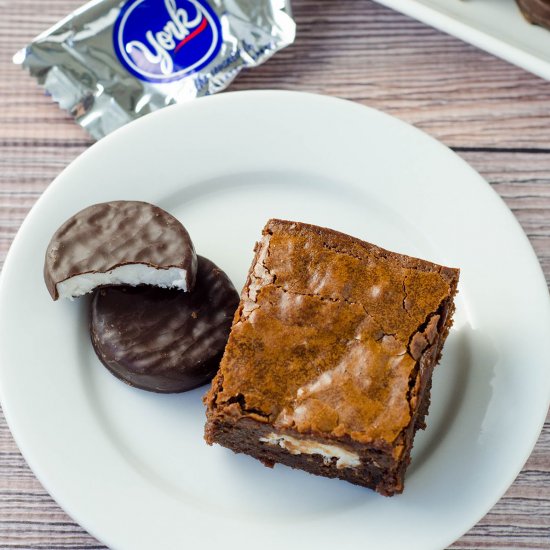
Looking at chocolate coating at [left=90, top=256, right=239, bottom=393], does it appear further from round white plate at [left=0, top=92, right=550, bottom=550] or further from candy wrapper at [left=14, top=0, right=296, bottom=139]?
candy wrapper at [left=14, top=0, right=296, bottom=139]

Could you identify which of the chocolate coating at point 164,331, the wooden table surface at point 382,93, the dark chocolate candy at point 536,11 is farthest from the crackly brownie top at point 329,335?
the dark chocolate candy at point 536,11

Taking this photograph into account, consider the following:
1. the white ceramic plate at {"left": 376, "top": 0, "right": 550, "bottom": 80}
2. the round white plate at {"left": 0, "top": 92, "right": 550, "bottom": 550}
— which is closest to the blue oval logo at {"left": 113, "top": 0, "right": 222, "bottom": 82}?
the round white plate at {"left": 0, "top": 92, "right": 550, "bottom": 550}

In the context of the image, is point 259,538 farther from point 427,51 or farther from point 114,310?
point 427,51

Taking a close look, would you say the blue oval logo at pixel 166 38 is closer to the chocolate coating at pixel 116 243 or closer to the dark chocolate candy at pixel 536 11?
the chocolate coating at pixel 116 243

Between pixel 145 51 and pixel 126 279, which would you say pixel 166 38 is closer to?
pixel 145 51

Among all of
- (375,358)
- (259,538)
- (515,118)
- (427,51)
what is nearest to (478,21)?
(427,51)

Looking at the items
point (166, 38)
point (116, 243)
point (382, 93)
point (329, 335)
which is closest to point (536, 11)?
point (382, 93)
